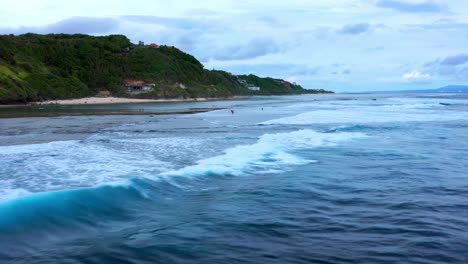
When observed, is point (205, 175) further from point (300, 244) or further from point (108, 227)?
point (300, 244)

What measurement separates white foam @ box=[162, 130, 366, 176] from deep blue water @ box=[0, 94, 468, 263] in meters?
0.06

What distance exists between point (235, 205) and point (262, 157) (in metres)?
6.12

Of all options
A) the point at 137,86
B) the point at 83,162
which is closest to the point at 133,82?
the point at 137,86

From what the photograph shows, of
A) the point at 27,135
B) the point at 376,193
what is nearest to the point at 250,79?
the point at 27,135

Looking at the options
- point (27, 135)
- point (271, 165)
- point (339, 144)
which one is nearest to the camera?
point (271, 165)

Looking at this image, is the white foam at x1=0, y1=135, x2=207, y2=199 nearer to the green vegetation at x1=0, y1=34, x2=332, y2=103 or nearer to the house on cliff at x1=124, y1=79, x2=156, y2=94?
the green vegetation at x1=0, y1=34, x2=332, y2=103

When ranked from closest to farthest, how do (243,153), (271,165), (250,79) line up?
(271,165), (243,153), (250,79)

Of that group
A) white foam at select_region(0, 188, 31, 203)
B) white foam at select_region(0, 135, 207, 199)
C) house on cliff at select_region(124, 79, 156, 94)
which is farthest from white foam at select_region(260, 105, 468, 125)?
house on cliff at select_region(124, 79, 156, 94)

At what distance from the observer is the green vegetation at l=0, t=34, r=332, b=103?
72.1 meters

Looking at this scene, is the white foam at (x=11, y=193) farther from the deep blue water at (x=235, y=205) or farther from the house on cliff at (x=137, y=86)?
the house on cliff at (x=137, y=86)

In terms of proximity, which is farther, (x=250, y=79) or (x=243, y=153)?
(x=250, y=79)

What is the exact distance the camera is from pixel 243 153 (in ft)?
50.5

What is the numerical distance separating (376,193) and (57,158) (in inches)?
379

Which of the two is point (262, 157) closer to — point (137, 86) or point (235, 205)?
point (235, 205)
